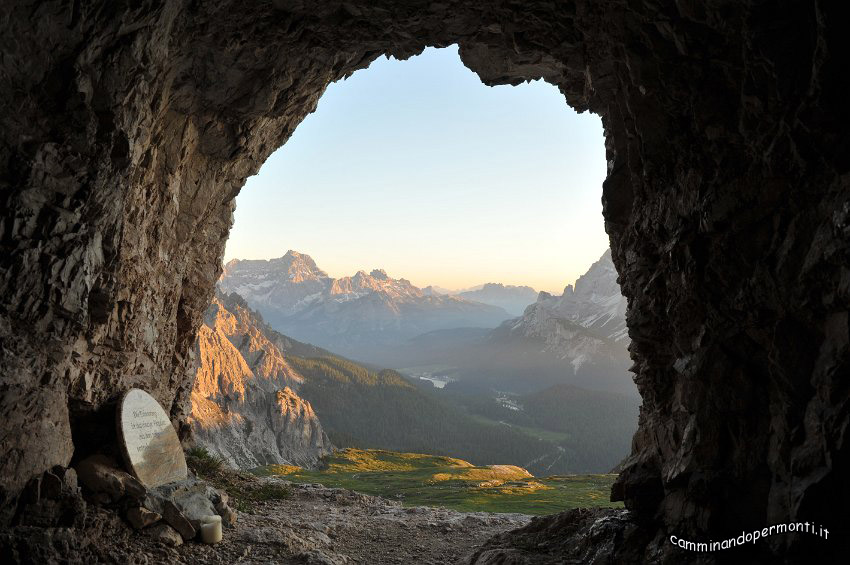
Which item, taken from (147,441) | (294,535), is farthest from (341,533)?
(147,441)

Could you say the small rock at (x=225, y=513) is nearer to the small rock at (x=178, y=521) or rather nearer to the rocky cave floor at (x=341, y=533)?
the rocky cave floor at (x=341, y=533)

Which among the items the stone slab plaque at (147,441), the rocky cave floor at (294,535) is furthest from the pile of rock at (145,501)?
the stone slab plaque at (147,441)

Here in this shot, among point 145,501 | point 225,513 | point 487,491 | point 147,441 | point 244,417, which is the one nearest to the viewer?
point 145,501

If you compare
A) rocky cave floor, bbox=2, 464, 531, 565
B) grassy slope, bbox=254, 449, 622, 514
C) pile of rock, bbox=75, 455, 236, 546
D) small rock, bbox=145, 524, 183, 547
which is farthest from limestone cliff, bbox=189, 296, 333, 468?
small rock, bbox=145, 524, 183, 547

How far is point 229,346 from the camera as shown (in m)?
160

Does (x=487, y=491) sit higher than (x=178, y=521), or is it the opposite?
(x=178, y=521)

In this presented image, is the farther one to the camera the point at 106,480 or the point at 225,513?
the point at 225,513

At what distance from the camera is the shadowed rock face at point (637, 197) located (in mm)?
9305

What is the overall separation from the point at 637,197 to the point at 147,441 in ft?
60.8

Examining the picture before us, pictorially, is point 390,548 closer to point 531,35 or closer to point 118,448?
point 118,448

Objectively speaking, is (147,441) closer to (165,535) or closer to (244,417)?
(165,535)

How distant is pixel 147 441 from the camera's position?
57.9 ft

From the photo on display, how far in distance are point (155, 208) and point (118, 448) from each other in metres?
9.18

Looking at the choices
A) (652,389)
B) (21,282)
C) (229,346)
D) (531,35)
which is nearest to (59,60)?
(21,282)
